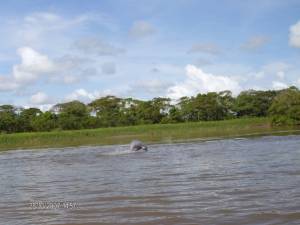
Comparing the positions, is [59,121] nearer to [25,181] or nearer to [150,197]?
[25,181]

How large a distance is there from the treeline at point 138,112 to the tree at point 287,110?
18243 mm

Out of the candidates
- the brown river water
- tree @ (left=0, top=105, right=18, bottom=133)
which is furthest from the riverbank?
the brown river water

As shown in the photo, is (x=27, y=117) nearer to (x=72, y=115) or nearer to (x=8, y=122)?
(x=8, y=122)

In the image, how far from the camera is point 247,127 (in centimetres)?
7312

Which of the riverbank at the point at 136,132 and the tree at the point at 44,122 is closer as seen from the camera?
the riverbank at the point at 136,132

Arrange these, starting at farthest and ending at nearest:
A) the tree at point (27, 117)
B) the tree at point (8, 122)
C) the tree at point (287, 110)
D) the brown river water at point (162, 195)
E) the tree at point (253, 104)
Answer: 1. the tree at point (253, 104)
2. the tree at point (27, 117)
3. the tree at point (8, 122)
4. the tree at point (287, 110)
5. the brown river water at point (162, 195)

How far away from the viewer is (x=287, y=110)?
74438 mm

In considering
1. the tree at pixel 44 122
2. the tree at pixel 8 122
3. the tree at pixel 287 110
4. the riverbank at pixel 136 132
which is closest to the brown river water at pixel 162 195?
the riverbank at pixel 136 132

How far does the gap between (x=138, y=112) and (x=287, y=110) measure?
118 feet

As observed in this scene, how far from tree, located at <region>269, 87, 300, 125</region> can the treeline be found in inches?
718

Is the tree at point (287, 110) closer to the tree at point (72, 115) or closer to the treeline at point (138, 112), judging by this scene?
the treeline at point (138, 112)

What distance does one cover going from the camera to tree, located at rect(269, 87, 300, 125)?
240ft

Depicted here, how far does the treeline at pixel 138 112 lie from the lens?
93875mm

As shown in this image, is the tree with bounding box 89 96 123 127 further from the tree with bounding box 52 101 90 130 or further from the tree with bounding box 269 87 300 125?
the tree with bounding box 269 87 300 125
